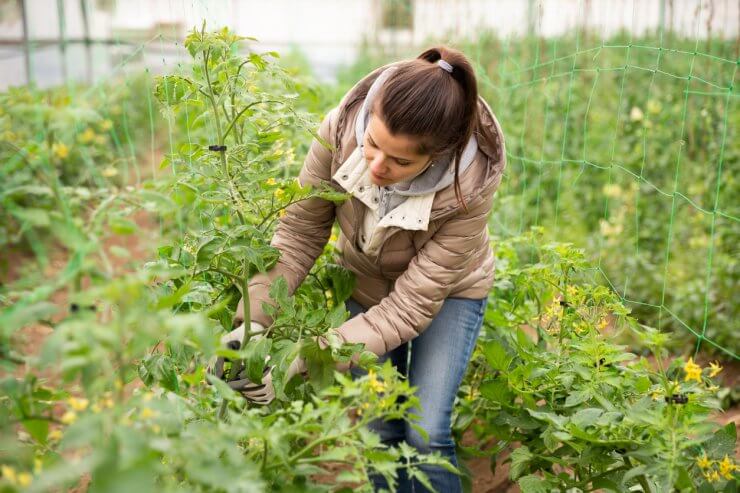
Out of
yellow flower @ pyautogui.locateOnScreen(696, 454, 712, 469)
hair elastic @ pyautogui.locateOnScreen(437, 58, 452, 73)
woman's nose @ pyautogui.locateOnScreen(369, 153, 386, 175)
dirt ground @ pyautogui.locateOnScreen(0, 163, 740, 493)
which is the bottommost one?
dirt ground @ pyautogui.locateOnScreen(0, 163, 740, 493)

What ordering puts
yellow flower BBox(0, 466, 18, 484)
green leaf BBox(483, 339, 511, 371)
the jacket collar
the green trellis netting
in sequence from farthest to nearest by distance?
the green trellis netting < green leaf BBox(483, 339, 511, 371) < the jacket collar < yellow flower BBox(0, 466, 18, 484)

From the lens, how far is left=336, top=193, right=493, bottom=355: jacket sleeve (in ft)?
5.94

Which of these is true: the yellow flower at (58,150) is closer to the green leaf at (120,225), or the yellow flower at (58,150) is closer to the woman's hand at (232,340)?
the green leaf at (120,225)

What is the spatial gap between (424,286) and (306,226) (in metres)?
0.36

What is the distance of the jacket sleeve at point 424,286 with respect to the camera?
181 centimetres

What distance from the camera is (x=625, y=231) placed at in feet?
12.9

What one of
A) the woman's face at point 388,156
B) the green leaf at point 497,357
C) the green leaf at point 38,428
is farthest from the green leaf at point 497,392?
the green leaf at point 38,428

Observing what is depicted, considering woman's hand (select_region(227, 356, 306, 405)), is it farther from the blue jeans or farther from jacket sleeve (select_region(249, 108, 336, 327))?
the blue jeans

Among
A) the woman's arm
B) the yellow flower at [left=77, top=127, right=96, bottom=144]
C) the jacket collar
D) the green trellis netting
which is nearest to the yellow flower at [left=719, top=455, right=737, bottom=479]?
the green trellis netting

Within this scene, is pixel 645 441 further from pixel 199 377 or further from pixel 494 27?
pixel 494 27

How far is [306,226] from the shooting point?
1959mm

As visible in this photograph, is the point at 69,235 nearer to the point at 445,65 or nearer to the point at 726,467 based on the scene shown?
the point at 445,65

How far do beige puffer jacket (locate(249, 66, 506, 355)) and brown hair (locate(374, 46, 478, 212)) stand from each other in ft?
0.37

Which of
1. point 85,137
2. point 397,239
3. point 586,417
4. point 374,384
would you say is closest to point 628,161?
point 397,239
